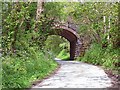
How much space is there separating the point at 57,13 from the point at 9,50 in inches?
201

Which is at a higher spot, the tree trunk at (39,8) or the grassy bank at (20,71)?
the tree trunk at (39,8)

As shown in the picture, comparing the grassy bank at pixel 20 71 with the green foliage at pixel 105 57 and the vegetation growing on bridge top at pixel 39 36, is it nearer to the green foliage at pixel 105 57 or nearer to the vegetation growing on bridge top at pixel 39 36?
the vegetation growing on bridge top at pixel 39 36

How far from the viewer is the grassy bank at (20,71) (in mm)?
5645

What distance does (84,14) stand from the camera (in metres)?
13.4

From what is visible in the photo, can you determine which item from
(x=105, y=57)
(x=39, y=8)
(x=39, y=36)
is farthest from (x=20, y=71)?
(x=105, y=57)

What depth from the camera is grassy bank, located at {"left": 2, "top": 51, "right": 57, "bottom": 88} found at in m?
5.64

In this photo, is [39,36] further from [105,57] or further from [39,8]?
[105,57]

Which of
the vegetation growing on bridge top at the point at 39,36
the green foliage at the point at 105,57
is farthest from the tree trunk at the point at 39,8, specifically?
the green foliage at the point at 105,57

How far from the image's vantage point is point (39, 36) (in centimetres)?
1131

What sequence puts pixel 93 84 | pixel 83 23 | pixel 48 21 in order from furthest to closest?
pixel 83 23
pixel 48 21
pixel 93 84

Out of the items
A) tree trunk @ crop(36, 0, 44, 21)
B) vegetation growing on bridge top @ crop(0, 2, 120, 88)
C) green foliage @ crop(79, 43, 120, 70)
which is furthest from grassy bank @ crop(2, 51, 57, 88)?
green foliage @ crop(79, 43, 120, 70)

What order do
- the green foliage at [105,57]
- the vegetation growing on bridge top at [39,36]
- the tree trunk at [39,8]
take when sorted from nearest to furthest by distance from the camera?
the vegetation growing on bridge top at [39,36], the green foliage at [105,57], the tree trunk at [39,8]

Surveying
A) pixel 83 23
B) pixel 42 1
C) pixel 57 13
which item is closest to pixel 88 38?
pixel 83 23

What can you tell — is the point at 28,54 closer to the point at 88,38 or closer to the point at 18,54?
the point at 18,54
